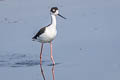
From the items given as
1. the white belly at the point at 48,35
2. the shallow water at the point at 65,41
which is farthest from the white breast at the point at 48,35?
the shallow water at the point at 65,41

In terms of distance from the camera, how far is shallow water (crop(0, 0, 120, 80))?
34.5 feet

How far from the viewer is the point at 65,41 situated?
500 inches

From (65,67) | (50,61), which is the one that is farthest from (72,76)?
(50,61)

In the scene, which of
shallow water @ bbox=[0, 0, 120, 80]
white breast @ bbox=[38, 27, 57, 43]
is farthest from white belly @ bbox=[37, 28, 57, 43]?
shallow water @ bbox=[0, 0, 120, 80]

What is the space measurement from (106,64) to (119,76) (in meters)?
0.85

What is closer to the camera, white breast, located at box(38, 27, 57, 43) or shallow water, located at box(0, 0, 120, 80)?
shallow water, located at box(0, 0, 120, 80)

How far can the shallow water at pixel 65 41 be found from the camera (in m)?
10.5

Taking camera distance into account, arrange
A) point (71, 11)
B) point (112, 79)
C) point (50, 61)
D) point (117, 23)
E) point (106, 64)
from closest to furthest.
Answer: point (112, 79) → point (106, 64) → point (50, 61) → point (117, 23) → point (71, 11)

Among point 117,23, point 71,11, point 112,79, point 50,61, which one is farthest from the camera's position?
point 71,11

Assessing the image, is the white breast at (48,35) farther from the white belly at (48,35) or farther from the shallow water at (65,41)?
the shallow water at (65,41)

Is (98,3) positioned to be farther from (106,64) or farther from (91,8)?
(106,64)

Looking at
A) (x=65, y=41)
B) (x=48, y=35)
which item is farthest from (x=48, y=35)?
(x=65, y=41)

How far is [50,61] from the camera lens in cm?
1147

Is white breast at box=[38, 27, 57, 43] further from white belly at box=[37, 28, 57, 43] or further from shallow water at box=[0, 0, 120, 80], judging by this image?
shallow water at box=[0, 0, 120, 80]
